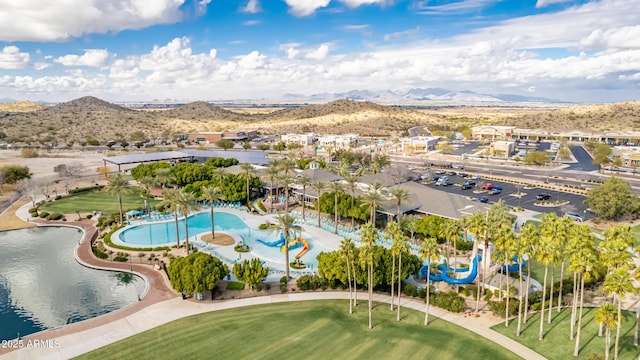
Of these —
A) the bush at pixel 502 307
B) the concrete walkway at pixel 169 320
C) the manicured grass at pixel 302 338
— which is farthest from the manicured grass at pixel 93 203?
the bush at pixel 502 307

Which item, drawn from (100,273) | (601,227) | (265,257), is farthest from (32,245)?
(601,227)

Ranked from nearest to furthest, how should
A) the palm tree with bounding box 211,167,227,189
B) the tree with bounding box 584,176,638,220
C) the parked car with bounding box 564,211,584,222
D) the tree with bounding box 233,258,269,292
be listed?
the tree with bounding box 233,258,269,292 → the tree with bounding box 584,176,638,220 → the parked car with bounding box 564,211,584,222 → the palm tree with bounding box 211,167,227,189

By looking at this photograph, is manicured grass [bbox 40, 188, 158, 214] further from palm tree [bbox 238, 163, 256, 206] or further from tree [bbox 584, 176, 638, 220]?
tree [bbox 584, 176, 638, 220]

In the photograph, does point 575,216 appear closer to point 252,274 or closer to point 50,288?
point 252,274

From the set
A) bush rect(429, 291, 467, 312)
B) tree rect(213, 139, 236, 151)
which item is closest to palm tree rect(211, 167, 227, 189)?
bush rect(429, 291, 467, 312)

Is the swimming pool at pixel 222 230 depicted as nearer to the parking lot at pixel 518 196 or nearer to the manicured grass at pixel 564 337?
the manicured grass at pixel 564 337

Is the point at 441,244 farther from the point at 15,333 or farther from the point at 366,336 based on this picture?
the point at 15,333

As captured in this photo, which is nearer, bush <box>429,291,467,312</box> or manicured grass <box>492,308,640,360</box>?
manicured grass <box>492,308,640,360</box>
